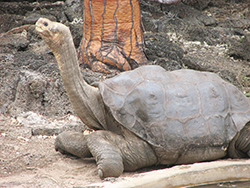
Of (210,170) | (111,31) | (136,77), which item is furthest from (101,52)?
(210,170)

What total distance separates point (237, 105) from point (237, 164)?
654mm

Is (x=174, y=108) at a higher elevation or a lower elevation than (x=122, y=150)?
higher

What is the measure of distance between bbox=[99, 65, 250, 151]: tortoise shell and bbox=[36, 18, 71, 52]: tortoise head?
2.14ft

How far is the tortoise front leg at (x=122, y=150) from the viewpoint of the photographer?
2.93 m

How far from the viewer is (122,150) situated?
3.11 meters

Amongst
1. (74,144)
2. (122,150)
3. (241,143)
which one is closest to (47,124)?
(74,144)

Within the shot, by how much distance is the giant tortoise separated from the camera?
3098 mm

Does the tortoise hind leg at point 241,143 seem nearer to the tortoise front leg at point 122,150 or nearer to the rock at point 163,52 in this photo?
the tortoise front leg at point 122,150

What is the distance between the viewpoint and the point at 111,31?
15.8ft

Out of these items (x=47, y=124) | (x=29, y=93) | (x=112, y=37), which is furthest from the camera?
(x=112, y=37)

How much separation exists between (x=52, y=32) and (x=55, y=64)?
191 cm

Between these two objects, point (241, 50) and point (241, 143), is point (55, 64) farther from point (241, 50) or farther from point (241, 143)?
point (241, 50)

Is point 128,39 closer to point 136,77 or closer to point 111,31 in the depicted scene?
point 111,31

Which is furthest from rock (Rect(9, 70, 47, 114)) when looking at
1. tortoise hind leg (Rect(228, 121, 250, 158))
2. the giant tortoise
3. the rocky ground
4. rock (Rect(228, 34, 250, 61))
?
rock (Rect(228, 34, 250, 61))
